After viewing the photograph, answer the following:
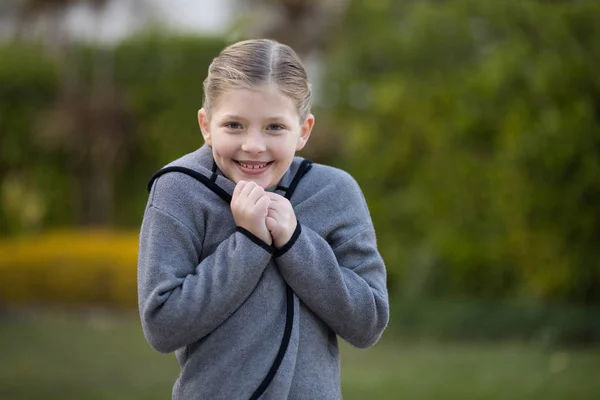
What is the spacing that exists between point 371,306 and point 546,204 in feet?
21.6

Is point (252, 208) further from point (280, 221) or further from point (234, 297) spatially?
point (234, 297)

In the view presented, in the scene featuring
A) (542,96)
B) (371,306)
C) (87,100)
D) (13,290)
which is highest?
(371,306)

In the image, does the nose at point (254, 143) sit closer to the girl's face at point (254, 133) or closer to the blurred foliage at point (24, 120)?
the girl's face at point (254, 133)

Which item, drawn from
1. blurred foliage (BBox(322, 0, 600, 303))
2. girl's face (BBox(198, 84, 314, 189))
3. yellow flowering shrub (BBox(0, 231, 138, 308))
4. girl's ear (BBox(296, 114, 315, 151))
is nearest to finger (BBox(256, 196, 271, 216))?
girl's face (BBox(198, 84, 314, 189))

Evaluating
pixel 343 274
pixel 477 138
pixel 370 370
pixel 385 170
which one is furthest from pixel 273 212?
pixel 385 170

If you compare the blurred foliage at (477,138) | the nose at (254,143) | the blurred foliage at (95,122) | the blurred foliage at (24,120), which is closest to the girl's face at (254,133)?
the nose at (254,143)

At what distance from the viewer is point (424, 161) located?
1041 cm

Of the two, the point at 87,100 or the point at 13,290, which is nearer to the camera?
the point at 13,290

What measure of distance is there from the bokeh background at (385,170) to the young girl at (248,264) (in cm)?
397

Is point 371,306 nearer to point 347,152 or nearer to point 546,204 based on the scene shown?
point 546,204

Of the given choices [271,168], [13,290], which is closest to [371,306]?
[271,168]

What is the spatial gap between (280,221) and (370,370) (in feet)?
17.7

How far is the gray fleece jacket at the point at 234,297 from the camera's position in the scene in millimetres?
1948

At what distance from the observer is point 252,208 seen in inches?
77.4
